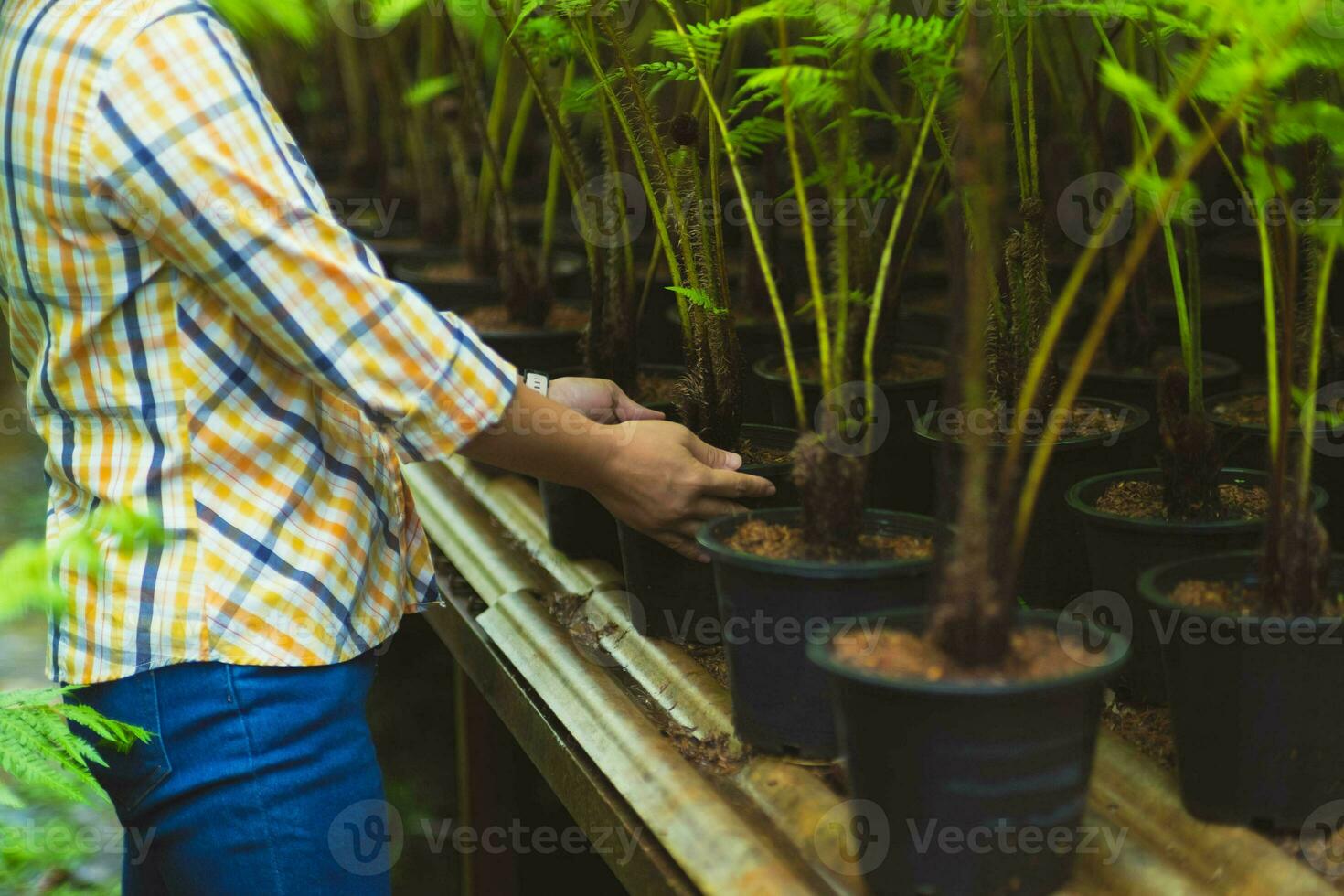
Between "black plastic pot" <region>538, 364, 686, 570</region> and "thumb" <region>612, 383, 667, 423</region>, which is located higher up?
"thumb" <region>612, 383, 667, 423</region>

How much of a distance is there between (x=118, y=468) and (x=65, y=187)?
21 centimetres

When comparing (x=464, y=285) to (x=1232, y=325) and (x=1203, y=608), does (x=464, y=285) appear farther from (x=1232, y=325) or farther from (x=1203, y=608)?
(x=1203, y=608)

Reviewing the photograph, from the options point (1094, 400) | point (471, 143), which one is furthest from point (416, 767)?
point (471, 143)

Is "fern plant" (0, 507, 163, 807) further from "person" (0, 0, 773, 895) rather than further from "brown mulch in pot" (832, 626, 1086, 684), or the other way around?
"brown mulch in pot" (832, 626, 1086, 684)

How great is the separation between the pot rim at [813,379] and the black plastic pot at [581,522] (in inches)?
7.0

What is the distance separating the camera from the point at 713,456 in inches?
46.9

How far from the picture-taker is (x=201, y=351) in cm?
99

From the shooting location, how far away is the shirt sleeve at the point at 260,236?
0.90 metres

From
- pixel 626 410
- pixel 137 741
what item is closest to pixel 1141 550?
pixel 626 410

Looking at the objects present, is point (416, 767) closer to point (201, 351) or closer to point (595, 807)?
point (595, 807)

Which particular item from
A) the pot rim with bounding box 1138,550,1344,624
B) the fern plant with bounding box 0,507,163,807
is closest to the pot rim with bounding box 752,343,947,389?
the pot rim with bounding box 1138,550,1344,624

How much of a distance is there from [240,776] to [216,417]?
270 millimetres

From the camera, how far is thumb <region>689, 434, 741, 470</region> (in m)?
1.17

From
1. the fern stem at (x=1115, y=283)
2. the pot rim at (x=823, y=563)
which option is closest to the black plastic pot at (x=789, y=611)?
the pot rim at (x=823, y=563)
